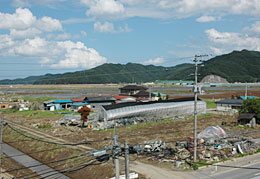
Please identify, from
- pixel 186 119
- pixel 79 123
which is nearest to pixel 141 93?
pixel 186 119

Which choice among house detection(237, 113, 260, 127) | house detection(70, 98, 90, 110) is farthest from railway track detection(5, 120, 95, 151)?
house detection(237, 113, 260, 127)

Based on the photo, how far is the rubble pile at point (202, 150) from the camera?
24953mm

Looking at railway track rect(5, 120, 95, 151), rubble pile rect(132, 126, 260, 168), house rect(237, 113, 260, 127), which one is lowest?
railway track rect(5, 120, 95, 151)

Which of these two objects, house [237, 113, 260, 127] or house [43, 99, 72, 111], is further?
house [43, 99, 72, 111]

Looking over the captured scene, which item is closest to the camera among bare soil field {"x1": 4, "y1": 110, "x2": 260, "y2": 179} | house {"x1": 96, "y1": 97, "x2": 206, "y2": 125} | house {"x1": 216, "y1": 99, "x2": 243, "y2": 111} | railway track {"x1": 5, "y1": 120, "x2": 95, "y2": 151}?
bare soil field {"x1": 4, "y1": 110, "x2": 260, "y2": 179}

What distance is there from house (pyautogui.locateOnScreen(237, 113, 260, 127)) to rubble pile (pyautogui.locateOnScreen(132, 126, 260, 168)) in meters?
13.2

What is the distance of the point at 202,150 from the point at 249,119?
1950 cm

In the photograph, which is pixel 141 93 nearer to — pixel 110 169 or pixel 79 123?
pixel 79 123

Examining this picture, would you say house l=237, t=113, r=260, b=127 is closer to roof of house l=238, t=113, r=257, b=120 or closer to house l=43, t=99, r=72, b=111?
roof of house l=238, t=113, r=257, b=120

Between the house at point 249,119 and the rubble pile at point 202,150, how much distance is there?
13.2 m

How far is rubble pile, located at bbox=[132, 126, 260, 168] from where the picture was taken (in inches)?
982

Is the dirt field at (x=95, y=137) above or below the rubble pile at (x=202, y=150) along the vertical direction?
below

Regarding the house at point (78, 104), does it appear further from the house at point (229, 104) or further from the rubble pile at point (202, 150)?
the rubble pile at point (202, 150)

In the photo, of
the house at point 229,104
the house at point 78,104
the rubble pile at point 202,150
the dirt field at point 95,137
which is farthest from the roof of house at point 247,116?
the house at point 78,104
